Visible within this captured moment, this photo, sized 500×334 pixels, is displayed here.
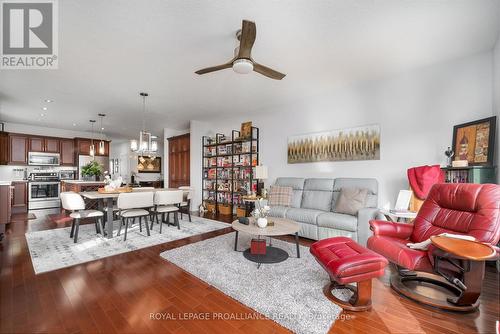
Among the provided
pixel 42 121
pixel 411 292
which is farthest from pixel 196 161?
pixel 411 292

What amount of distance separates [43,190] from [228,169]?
559cm

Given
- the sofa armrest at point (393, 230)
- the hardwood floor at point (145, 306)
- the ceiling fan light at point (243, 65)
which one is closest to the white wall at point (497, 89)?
the sofa armrest at point (393, 230)

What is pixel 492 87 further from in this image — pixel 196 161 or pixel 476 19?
pixel 196 161

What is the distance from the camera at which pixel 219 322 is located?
1.68 m

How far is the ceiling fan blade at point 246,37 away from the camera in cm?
186

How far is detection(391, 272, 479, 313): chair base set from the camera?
5.96 feet

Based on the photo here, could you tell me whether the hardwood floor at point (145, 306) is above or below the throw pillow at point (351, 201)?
below

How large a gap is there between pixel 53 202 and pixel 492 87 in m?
10.2

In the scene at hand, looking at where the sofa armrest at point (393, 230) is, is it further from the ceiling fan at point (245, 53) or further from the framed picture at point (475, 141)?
the ceiling fan at point (245, 53)

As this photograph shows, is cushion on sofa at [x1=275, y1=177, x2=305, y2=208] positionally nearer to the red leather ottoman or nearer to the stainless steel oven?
the red leather ottoman

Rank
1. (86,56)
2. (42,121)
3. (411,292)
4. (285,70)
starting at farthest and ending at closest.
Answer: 1. (42,121)
2. (285,70)
3. (86,56)
4. (411,292)

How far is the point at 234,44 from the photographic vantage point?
2648mm

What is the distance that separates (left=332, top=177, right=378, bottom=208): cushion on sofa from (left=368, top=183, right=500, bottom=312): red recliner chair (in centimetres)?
106

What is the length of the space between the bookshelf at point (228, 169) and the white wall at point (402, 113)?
3.33 feet
